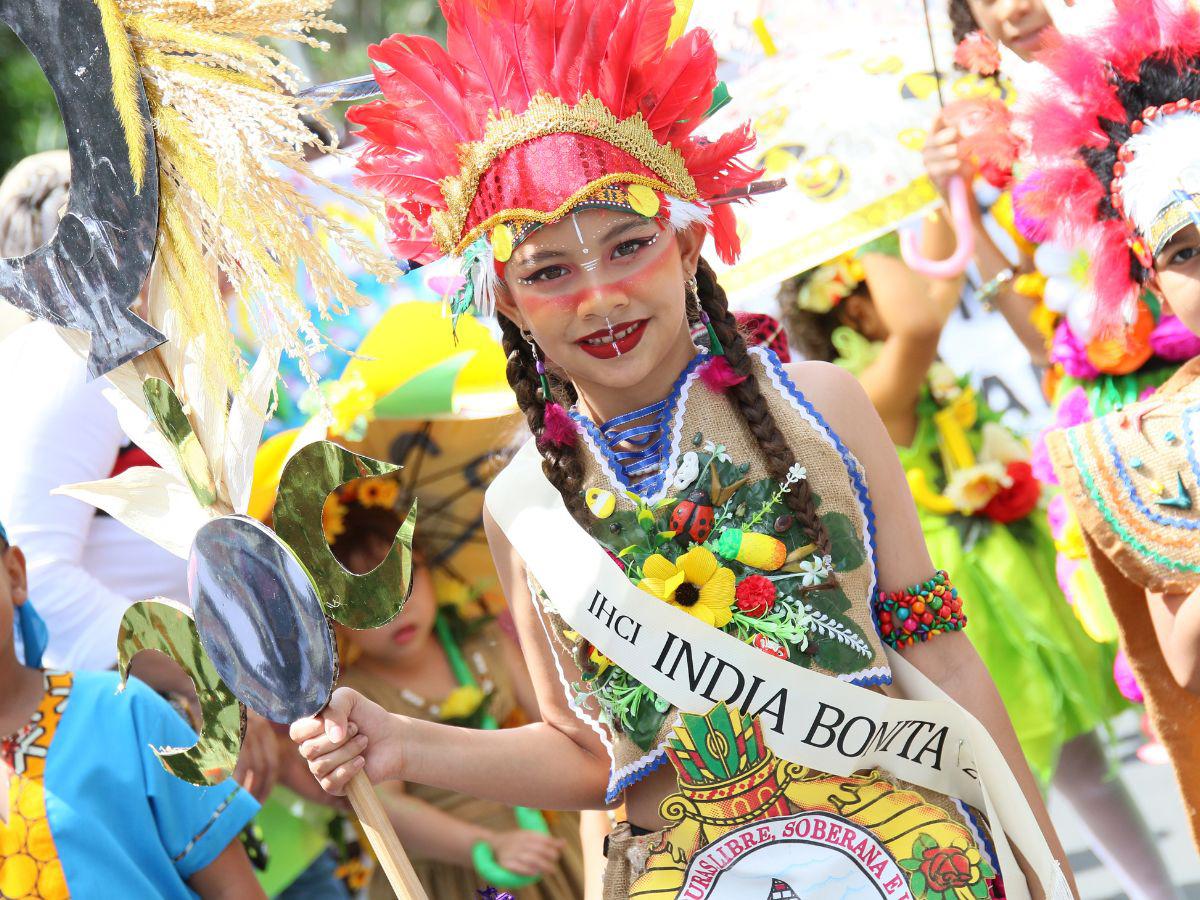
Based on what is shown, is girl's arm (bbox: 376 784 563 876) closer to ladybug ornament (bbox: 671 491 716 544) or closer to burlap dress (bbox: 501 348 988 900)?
burlap dress (bbox: 501 348 988 900)

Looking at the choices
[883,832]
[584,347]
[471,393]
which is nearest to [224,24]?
[584,347]

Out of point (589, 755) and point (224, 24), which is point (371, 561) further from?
point (224, 24)

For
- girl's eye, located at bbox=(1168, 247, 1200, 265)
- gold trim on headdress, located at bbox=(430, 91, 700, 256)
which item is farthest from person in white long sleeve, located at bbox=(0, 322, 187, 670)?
girl's eye, located at bbox=(1168, 247, 1200, 265)

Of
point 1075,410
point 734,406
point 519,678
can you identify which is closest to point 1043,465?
point 1075,410

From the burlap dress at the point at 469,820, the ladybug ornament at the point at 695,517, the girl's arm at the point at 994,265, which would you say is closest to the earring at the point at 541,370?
the ladybug ornament at the point at 695,517

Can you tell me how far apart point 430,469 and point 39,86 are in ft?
27.7

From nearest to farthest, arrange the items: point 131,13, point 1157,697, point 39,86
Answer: point 131,13 < point 1157,697 < point 39,86

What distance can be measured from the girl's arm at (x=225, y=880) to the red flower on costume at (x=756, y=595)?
54.9 inches

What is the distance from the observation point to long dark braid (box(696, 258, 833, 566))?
Result: 2242 mm

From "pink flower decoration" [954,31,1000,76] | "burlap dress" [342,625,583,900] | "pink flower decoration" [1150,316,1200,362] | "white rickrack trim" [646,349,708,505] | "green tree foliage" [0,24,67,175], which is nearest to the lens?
"white rickrack trim" [646,349,708,505]

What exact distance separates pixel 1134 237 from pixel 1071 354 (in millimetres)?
979

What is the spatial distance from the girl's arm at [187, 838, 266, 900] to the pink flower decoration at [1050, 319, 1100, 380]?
2.38 metres

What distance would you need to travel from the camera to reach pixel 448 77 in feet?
7.67

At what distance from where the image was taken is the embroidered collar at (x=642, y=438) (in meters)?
2.37
